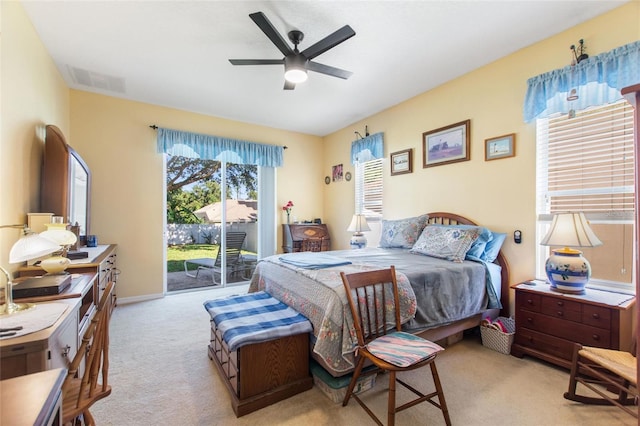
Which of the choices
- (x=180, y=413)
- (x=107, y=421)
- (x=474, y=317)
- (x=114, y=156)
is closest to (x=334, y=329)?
(x=180, y=413)

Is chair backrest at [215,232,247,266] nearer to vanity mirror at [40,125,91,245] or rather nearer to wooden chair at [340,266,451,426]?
vanity mirror at [40,125,91,245]

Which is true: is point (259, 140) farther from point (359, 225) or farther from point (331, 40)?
point (331, 40)

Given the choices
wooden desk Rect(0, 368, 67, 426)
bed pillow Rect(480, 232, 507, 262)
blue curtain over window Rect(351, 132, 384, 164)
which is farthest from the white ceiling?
wooden desk Rect(0, 368, 67, 426)

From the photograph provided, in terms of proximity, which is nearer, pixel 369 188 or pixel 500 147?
pixel 500 147

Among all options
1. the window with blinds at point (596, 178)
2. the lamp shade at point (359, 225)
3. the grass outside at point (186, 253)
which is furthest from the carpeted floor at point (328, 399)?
the lamp shade at point (359, 225)

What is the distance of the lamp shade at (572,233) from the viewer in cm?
213

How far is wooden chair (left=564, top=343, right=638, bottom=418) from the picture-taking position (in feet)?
5.11

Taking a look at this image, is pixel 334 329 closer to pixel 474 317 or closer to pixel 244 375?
pixel 244 375

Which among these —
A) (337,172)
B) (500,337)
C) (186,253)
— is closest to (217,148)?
(186,253)

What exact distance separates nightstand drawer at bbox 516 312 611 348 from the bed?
1.08 ft

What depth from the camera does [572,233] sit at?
218cm

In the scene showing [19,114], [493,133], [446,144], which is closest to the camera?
[19,114]

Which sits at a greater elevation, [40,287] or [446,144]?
[446,144]

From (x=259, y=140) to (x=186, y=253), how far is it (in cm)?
233
